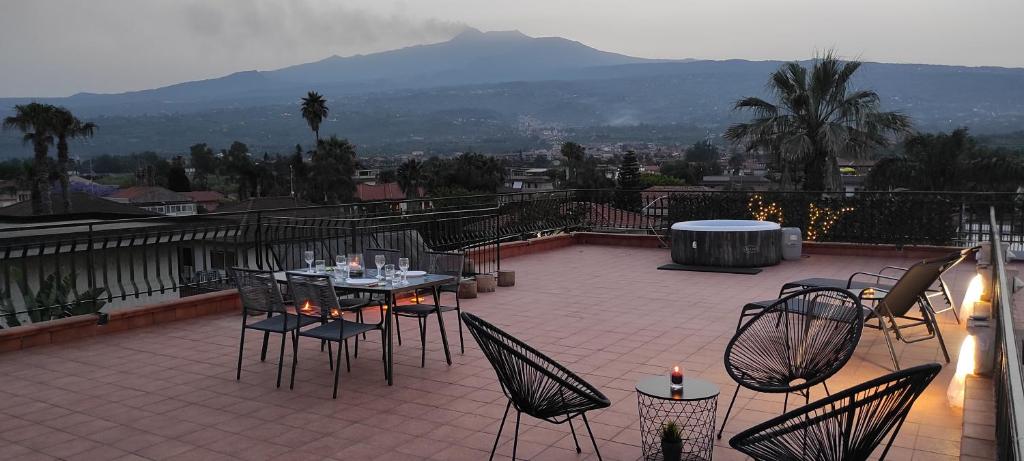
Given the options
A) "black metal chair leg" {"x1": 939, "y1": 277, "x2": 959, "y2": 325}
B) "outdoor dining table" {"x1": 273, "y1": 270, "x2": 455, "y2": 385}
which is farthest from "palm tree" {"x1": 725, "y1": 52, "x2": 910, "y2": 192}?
"outdoor dining table" {"x1": 273, "y1": 270, "x2": 455, "y2": 385}

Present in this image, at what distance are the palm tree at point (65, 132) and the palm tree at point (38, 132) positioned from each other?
35cm

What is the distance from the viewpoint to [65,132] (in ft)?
146

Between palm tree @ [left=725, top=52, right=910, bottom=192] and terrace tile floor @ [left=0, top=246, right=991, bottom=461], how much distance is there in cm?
731

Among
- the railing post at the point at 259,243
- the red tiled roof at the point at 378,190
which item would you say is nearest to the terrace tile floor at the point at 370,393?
the railing post at the point at 259,243

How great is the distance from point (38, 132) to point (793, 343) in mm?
49384

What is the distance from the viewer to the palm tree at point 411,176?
54.2 meters

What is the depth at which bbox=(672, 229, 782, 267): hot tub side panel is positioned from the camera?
9.84 m

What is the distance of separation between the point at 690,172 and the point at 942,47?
553 inches

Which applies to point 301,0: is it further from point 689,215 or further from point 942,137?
point 689,215

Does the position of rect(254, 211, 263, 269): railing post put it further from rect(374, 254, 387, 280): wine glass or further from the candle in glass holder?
the candle in glass holder

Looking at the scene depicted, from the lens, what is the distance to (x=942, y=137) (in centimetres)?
2461

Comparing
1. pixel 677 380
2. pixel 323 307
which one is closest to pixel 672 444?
pixel 677 380

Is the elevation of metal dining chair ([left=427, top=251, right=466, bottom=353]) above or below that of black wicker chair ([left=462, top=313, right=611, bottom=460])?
above

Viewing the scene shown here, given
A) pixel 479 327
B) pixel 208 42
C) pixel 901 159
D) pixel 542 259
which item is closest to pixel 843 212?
pixel 542 259
